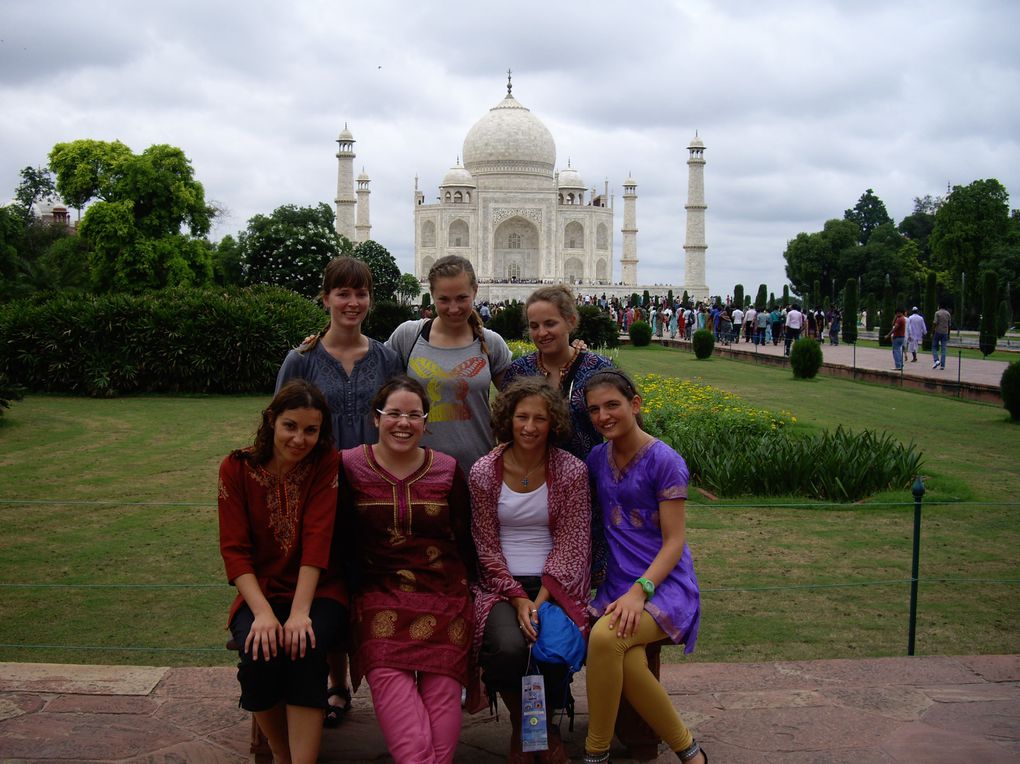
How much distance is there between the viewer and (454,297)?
3049 mm

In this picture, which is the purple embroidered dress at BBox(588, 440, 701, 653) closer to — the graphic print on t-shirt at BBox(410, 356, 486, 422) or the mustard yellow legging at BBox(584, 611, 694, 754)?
the mustard yellow legging at BBox(584, 611, 694, 754)

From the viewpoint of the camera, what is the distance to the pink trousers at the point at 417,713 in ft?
7.86

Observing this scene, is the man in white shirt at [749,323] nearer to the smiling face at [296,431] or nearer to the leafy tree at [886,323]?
the leafy tree at [886,323]

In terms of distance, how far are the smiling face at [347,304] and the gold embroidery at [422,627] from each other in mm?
984

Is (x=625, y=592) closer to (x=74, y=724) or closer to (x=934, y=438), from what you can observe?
(x=74, y=724)

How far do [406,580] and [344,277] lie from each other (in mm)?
983

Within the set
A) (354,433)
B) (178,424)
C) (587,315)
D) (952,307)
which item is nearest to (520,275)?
(952,307)

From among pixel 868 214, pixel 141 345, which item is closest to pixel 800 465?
pixel 141 345

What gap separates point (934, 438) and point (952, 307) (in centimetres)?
2987

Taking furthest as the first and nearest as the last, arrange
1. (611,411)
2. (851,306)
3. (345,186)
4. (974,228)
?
(345,186)
(974,228)
(851,306)
(611,411)

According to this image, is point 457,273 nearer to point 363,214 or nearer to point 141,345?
point 141,345

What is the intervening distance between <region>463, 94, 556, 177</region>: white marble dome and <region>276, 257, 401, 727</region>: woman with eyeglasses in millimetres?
42303

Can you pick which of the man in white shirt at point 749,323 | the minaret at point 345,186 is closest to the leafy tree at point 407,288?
the minaret at point 345,186

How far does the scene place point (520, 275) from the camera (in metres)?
45.7
